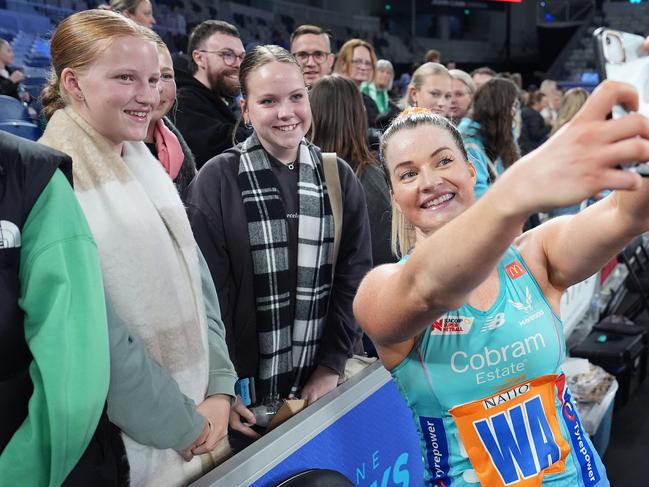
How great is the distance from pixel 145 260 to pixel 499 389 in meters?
0.71

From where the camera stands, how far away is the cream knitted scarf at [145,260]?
1.33 m

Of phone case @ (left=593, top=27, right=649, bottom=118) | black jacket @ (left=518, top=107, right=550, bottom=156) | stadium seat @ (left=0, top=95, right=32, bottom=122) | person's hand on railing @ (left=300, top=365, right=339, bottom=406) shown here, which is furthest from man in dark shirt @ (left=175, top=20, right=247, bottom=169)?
black jacket @ (left=518, top=107, right=550, bottom=156)

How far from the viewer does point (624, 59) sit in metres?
0.78

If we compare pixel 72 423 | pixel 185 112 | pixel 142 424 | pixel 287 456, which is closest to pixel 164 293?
pixel 142 424

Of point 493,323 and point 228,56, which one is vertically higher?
point 228,56

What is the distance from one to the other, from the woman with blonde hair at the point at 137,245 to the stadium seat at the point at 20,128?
1.16 feet

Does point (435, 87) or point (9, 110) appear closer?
point (9, 110)

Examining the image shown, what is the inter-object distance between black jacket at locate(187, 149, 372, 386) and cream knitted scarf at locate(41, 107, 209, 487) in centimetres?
37

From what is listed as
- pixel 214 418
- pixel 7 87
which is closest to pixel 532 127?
pixel 7 87

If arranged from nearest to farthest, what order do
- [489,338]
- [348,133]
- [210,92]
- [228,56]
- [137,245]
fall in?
[489,338] < [137,245] < [348,133] < [210,92] < [228,56]

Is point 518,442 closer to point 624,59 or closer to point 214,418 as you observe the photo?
point 214,418

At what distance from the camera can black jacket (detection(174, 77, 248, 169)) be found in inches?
99.7

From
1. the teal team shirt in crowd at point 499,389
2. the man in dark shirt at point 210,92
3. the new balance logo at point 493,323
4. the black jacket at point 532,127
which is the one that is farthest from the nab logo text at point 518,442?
the black jacket at point 532,127

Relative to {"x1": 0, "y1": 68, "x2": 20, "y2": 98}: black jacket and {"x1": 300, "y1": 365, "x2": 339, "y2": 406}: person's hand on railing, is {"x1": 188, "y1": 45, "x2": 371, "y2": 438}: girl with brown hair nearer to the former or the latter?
{"x1": 300, "y1": 365, "x2": 339, "y2": 406}: person's hand on railing
